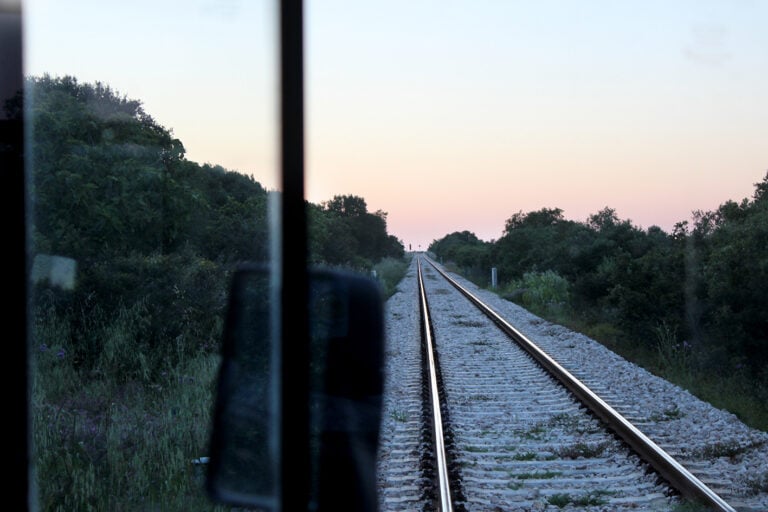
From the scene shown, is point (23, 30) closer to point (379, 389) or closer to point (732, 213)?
point (379, 389)

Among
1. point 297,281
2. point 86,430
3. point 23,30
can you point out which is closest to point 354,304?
point 297,281

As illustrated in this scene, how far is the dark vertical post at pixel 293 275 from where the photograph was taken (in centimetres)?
292

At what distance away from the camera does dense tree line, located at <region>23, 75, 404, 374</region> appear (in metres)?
10.2

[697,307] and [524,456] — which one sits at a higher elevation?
[697,307]

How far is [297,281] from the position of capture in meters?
3.02

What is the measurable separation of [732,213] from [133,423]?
2481 centimetres

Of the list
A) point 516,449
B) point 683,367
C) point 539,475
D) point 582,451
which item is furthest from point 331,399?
point 683,367

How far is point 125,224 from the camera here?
13516mm

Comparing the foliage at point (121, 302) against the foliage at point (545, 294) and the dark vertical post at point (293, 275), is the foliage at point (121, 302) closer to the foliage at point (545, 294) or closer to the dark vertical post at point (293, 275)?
→ the dark vertical post at point (293, 275)

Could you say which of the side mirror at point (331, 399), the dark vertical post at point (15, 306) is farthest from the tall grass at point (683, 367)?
the dark vertical post at point (15, 306)

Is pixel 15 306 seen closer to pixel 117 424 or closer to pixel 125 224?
pixel 117 424

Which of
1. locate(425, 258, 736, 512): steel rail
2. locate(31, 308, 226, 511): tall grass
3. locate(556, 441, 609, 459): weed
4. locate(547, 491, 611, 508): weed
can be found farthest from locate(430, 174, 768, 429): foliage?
locate(31, 308, 226, 511): tall grass

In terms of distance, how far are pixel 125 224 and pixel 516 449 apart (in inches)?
343

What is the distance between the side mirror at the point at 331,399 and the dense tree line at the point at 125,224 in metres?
3.52
